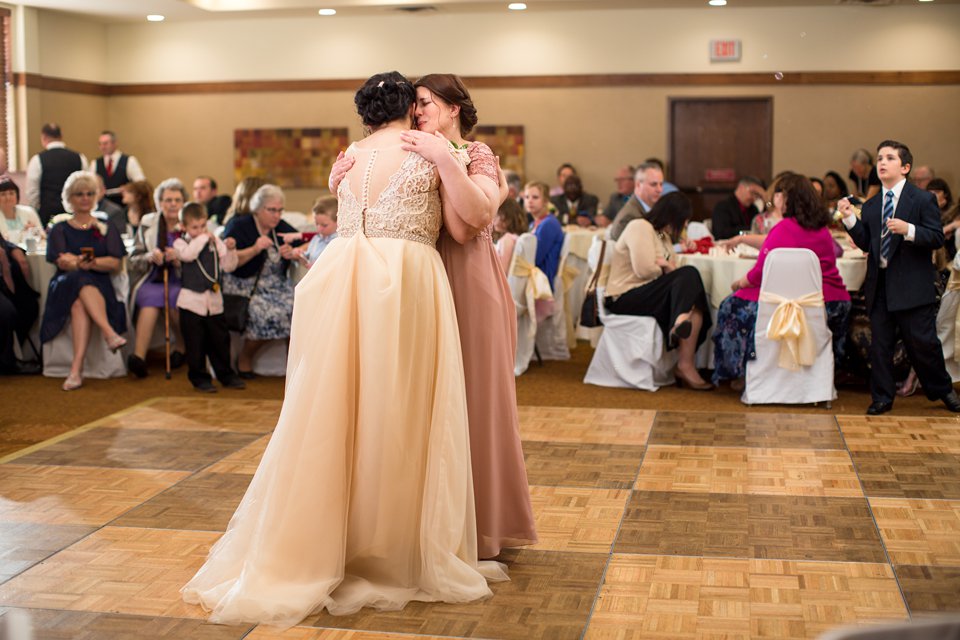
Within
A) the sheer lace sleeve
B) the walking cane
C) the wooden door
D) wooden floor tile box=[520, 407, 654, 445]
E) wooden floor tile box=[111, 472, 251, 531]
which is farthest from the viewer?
the wooden door

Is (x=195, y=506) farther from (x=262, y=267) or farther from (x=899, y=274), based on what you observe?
(x=899, y=274)

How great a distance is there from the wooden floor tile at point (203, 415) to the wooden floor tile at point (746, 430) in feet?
6.93

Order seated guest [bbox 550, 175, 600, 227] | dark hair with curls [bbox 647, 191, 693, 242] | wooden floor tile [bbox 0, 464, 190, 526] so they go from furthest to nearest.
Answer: seated guest [bbox 550, 175, 600, 227]
dark hair with curls [bbox 647, 191, 693, 242]
wooden floor tile [bbox 0, 464, 190, 526]

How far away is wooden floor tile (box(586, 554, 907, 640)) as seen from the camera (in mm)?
3197

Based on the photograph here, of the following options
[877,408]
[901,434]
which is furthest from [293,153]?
[901,434]

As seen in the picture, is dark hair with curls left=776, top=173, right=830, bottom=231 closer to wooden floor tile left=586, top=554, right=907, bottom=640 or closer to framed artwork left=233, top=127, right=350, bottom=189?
wooden floor tile left=586, top=554, right=907, bottom=640

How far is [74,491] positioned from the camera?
186 inches

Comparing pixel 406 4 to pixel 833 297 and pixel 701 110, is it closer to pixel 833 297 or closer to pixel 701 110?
pixel 701 110

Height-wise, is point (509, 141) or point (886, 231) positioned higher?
point (509, 141)

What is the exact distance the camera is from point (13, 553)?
3.93m

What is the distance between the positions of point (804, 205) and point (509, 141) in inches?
275

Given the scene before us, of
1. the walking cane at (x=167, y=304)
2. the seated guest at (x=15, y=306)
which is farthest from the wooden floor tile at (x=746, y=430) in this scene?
the seated guest at (x=15, y=306)

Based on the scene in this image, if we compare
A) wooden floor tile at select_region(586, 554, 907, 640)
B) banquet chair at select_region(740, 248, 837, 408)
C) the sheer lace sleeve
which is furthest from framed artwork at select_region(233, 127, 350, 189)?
wooden floor tile at select_region(586, 554, 907, 640)

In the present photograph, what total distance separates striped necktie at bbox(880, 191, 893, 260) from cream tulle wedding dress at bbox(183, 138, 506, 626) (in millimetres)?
3483
